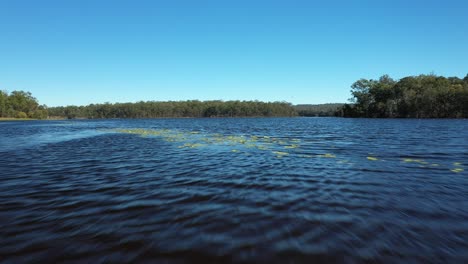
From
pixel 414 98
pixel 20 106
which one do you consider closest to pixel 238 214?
pixel 414 98

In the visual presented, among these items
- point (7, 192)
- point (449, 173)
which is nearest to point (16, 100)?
point (7, 192)

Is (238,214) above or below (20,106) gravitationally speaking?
below

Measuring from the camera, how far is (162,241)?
16.3 ft

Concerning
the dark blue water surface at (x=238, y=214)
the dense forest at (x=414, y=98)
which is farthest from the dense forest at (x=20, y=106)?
the dense forest at (x=414, y=98)

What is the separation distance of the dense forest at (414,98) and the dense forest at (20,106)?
729ft

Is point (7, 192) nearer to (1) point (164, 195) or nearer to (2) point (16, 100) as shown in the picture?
(1) point (164, 195)

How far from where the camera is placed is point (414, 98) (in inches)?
4156

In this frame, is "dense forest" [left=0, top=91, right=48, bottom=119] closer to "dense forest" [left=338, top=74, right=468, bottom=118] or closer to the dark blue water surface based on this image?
the dark blue water surface

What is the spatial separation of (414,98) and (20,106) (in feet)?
809

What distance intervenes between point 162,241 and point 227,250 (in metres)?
1.40

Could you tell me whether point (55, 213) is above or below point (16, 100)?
below

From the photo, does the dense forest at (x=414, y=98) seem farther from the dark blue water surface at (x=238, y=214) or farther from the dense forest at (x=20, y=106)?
the dense forest at (x=20, y=106)

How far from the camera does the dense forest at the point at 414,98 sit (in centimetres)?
9612

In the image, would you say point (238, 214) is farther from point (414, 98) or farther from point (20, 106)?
point (20, 106)
